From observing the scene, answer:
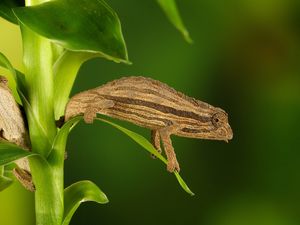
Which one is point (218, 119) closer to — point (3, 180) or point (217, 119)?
point (217, 119)

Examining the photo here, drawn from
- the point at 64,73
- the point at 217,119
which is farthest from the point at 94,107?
the point at 217,119

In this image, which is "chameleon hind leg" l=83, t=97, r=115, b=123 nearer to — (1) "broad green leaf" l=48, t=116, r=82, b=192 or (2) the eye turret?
(1) "broad green leaf" l=48, t=116, r=82, b=192

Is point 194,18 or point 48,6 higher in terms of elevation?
point 48,6

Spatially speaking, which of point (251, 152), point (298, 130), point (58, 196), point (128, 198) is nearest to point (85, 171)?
point (128, 198)

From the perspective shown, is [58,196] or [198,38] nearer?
[58,196]

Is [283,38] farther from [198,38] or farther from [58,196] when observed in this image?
[58,196]

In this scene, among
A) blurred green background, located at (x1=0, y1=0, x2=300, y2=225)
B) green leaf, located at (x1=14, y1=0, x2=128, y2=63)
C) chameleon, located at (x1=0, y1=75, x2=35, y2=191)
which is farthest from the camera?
blurred green background, located at (x1=0, y1=0, x2=300, y2=225)

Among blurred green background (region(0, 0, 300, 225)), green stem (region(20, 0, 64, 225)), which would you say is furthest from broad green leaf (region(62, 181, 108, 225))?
blurred green background (region(0, 0, 300, 225))
